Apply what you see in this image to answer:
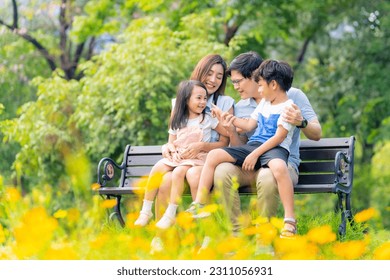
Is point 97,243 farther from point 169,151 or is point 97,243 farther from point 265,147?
point 169,151

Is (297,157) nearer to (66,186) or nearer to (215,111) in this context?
(215,111)

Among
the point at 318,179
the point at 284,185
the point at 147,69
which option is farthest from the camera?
the point at 147,69

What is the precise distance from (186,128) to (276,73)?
71 centimetres

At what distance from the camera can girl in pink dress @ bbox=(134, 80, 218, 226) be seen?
16.1 feet

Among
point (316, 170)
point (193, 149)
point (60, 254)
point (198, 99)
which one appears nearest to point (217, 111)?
point (198, 99)

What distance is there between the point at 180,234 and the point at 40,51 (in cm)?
991

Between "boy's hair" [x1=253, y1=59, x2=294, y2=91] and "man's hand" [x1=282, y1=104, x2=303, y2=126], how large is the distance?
0.70 ft

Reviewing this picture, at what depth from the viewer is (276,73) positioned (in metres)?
4.75

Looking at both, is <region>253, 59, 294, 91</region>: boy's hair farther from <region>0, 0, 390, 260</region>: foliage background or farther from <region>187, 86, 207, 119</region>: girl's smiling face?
<region>0, 0, 390, 260</region>: foliage background

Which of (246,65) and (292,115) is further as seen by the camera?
(246,65)

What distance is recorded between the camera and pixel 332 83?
13.5 m

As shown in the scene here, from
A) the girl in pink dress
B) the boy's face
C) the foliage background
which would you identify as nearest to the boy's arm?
the boy's face

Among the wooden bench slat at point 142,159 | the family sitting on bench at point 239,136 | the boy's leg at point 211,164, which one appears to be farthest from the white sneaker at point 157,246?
the wooden bench slat at point 142,159

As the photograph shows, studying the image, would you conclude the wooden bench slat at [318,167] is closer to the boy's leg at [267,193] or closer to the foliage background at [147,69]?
the boy's leg at [267,193]
